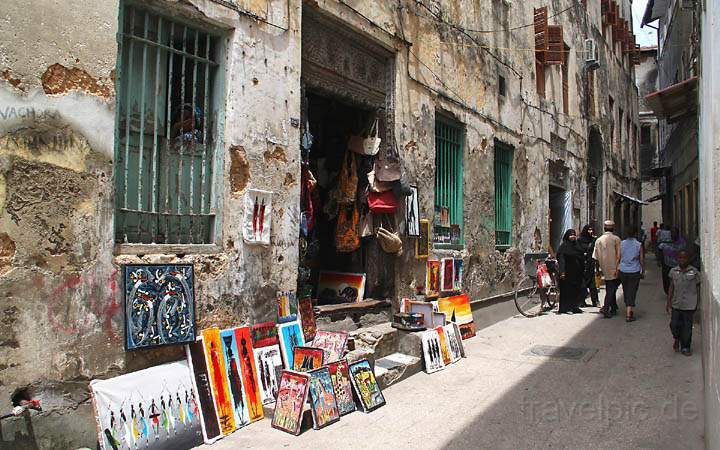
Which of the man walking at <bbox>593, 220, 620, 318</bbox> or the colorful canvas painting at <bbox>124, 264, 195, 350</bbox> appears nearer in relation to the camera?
the colorful canvas painting at <bbox>124, 264, 195, 350</bbox>

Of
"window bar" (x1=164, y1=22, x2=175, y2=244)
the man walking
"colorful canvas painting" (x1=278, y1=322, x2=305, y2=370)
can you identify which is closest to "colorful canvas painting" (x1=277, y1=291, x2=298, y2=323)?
"colorful canvas painting" (x1=278, y1=322, x2=305, y2=370)

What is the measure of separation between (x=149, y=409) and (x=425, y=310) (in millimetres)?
3755

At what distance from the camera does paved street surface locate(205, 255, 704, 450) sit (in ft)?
13.5

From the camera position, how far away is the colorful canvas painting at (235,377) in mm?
4383

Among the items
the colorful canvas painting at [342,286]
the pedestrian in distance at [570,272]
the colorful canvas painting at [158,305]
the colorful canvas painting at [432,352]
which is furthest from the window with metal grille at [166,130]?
the pedestrian in distance at [570,272]

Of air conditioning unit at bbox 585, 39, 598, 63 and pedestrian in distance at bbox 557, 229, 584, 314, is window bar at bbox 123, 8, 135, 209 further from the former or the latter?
air conditioning unit at bbox 585, 39, 598, 63

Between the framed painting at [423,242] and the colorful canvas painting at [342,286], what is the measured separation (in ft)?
3.15

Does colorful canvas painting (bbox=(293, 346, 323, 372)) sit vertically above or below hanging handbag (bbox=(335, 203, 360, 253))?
below

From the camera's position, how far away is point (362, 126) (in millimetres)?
6969

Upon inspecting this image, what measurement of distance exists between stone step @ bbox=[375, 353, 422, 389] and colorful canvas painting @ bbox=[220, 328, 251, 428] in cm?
145

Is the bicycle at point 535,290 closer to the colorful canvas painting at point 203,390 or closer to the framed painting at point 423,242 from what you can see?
the framed painting at point 423,242

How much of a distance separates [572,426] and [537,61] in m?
9.30

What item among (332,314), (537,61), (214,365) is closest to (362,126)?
(332,314)

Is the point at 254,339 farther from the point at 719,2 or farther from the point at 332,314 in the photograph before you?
the point at 719,2
